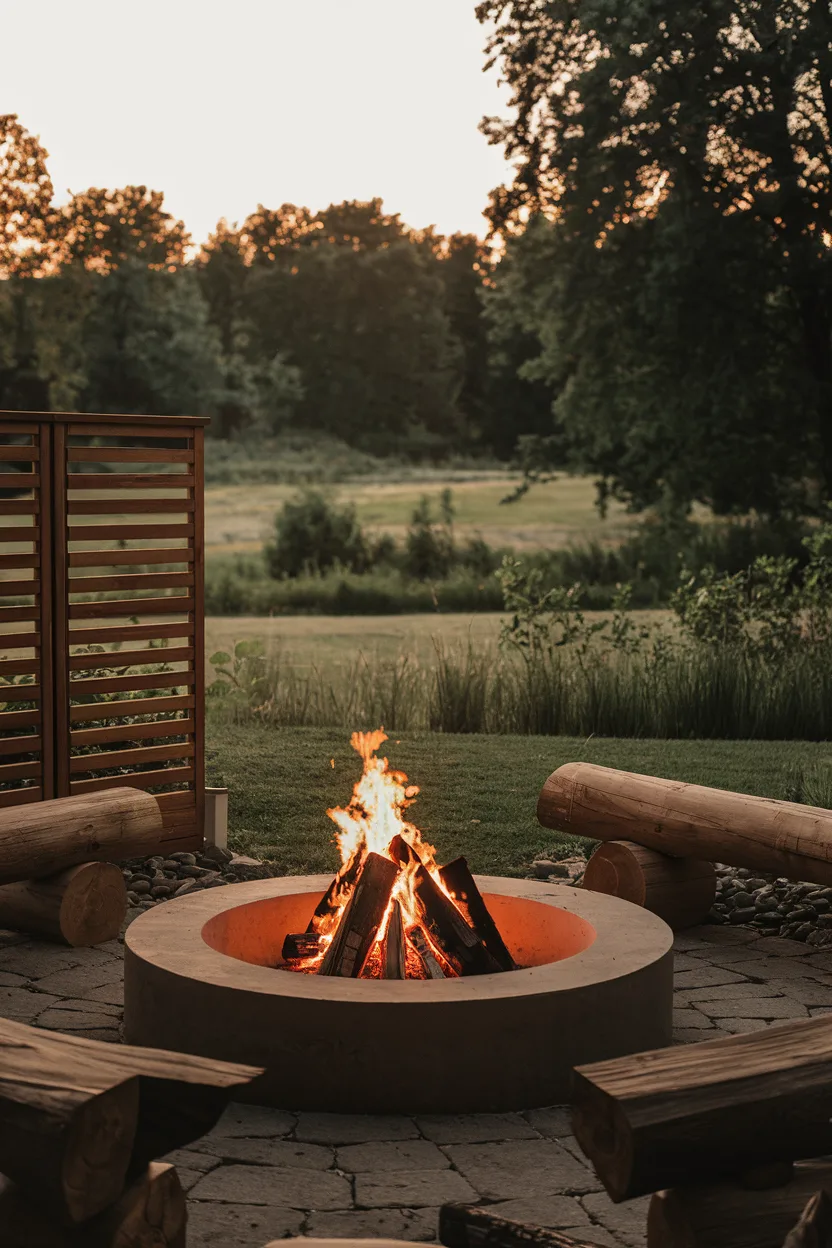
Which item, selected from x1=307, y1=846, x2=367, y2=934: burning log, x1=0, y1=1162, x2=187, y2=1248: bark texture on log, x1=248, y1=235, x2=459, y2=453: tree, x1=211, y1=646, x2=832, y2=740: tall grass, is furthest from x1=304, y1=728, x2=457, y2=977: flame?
x1=248, y1=235, x2=459, y2=453: tree

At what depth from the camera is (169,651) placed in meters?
6.81

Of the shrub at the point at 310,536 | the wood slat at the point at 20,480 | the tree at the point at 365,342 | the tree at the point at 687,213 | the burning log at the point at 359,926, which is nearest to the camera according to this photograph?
the burning log at the point at 359,926

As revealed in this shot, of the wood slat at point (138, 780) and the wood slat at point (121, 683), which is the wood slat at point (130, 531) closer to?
→ the wood slat at point (121, 683)

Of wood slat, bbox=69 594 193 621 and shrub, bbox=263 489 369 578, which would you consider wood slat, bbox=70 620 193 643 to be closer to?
wood slat, bbox=69 594 193 621

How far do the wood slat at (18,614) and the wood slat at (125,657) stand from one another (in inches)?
8.9

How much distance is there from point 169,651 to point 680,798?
2.65 meters

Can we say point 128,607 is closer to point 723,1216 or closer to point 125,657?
point 125,657

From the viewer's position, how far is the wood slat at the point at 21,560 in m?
6.21

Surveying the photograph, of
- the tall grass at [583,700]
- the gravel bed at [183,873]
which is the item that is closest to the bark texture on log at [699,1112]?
the gravel bed at [183,873]

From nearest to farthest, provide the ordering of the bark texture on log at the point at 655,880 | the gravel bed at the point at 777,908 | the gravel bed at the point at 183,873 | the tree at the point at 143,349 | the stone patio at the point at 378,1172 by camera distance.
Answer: the stone patio at the point at 378,1172
the bark texture on log at the point at 655,880
the gravel bed at the point at 777,908
the gravel bed at the point at 183,873
the tree at the point at 143,349

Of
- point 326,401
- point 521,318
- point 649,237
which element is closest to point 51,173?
point 326,401

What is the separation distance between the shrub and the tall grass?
1483 cm

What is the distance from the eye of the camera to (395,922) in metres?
4.43

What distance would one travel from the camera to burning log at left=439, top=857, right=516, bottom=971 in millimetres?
4543
